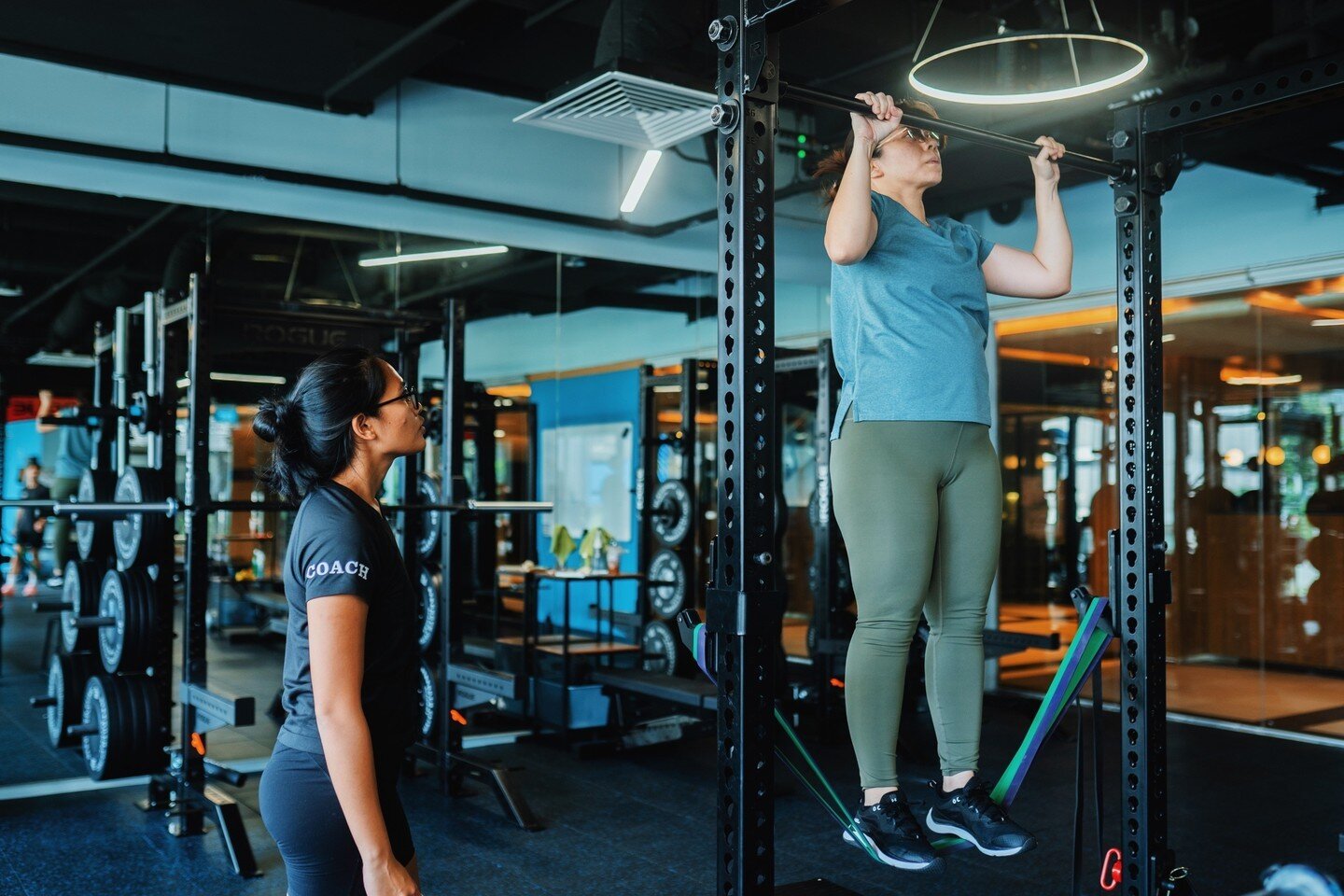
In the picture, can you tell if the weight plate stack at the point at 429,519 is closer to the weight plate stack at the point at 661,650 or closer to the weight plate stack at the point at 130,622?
the weight plate stack at the point at 130,622

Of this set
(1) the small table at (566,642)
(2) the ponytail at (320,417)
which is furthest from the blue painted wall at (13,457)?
(2) the ponytail at (320,417)

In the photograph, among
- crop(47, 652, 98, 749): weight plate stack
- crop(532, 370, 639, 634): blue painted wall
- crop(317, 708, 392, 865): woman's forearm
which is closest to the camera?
crop(317, 708, 392, 865): woman's forearm

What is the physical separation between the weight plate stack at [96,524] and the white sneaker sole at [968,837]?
3881mm

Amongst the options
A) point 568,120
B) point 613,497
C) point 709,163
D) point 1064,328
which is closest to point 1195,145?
point 1064,328

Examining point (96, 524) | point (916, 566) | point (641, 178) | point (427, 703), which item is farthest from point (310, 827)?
point (641, 178)

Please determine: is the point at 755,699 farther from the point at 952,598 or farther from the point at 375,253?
the point at 375,253

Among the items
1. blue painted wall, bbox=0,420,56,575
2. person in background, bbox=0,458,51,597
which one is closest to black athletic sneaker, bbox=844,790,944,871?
person in background, bbox=0,458,51,597

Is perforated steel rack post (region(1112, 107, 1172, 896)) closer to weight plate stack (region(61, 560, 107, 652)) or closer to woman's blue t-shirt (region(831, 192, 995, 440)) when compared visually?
woman's blue t-shirt (region(831, 192, 995, 440))

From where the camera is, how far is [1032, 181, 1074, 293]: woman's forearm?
2.38 metres

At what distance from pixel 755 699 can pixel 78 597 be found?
3.95 meters

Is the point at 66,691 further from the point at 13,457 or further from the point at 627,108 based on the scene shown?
the point at 627,108

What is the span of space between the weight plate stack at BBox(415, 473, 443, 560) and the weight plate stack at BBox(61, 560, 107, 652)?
1.39 meters

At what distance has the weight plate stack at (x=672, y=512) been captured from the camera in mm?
6570

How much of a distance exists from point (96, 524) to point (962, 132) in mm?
4038
